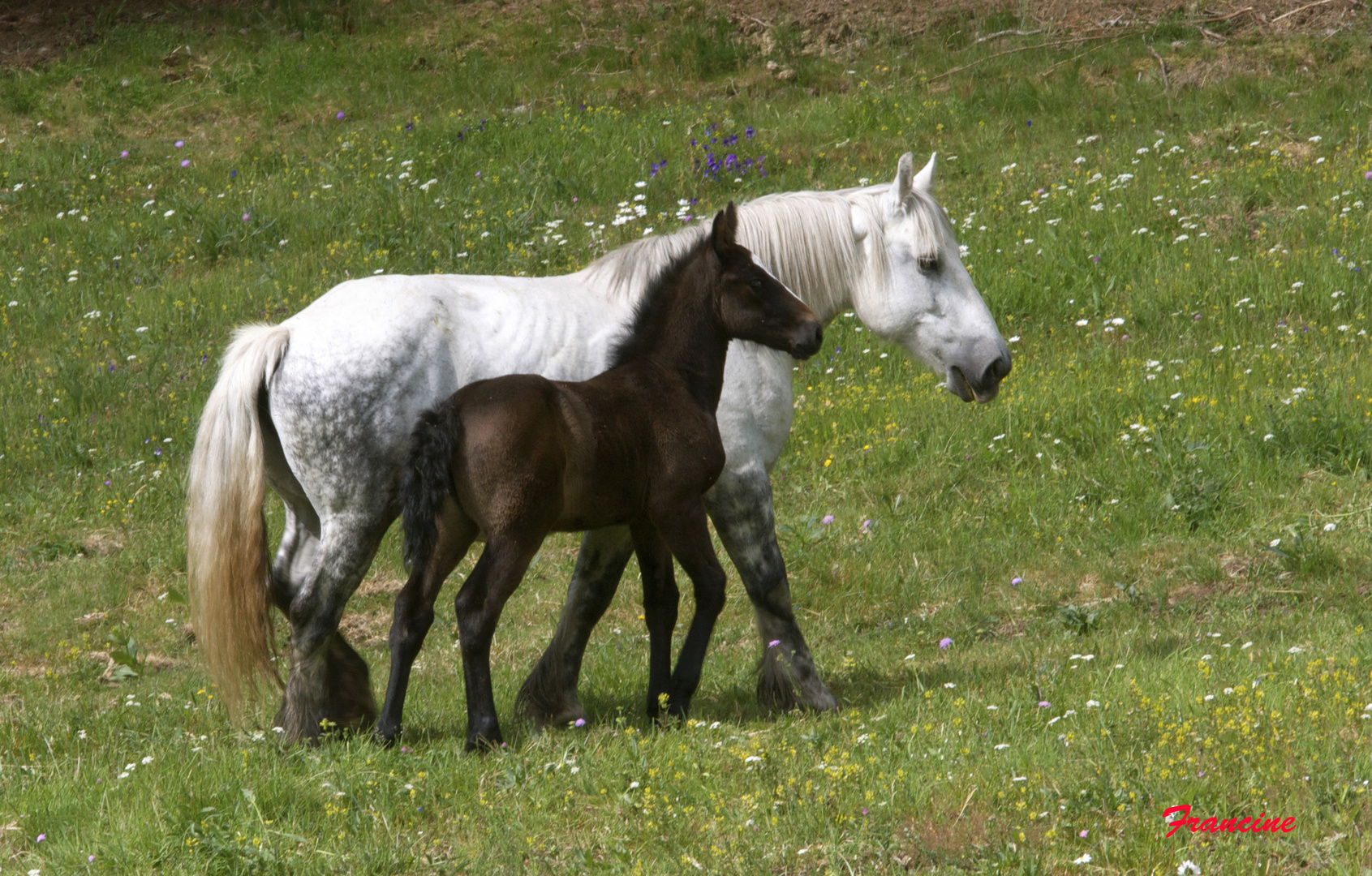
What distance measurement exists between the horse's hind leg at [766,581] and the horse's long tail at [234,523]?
1824 millimetres

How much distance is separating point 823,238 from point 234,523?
286 centimetres

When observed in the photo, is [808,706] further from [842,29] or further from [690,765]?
[842,29]

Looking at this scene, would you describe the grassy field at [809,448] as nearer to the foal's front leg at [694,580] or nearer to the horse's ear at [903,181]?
the foal's front leg at [694,580]

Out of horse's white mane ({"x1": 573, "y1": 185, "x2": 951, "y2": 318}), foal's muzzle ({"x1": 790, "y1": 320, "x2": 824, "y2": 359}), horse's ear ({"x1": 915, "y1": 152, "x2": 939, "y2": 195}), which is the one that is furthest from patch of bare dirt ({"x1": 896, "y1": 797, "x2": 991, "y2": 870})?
horse's ear ({"x1": 915, "y1": 152, "x2": 939, "y2": 195})

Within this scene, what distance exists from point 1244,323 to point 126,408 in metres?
8.04

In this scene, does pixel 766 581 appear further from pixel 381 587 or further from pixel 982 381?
pixel 381 587

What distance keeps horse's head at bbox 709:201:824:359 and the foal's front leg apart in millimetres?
739

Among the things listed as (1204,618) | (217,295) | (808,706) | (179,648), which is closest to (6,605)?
(179,648)

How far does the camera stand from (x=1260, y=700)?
14.1 ft

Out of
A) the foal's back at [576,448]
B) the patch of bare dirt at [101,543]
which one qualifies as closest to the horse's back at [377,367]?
the foal's back at [576,448]

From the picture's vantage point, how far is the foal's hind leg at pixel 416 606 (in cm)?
471

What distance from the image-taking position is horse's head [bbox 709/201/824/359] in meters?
5.29
